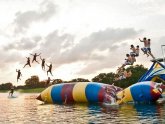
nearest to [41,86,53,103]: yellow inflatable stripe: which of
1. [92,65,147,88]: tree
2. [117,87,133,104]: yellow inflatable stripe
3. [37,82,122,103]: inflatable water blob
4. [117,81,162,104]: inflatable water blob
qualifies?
[37,82,122,103]: inflatable water blob

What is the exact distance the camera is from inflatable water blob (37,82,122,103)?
3972 centimetres

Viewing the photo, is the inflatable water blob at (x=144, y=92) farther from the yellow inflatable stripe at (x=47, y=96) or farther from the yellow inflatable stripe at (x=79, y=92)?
the yellow inflatable stripe at (x=47, y=96)

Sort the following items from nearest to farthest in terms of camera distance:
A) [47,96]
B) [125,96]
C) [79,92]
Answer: [125,96], [79,92], [47,96]

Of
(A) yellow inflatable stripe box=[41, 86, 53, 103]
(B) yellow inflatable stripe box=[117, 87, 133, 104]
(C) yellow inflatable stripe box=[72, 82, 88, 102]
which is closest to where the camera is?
→ (B) yellow inflatable stripe box=[117, 87, 133, 104]

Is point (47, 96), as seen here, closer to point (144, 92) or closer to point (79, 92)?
point (79, 92)

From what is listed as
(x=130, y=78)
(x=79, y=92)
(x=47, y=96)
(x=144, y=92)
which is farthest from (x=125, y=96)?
(x=130, y=78)

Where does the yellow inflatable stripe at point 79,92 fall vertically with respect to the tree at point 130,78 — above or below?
below

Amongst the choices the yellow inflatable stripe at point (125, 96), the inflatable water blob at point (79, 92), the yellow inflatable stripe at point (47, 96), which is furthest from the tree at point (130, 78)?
the yellow inflatable stripe at point (125, 96)

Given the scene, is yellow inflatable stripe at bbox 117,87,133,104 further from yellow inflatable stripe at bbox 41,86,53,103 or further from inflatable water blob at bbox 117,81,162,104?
yellow inflatable stripe at bbox 41,86,53,103

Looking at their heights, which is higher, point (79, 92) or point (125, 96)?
point (79, 92)

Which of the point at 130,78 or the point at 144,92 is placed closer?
the point at 144,92

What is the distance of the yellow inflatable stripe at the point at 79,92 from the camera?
40.6 metres

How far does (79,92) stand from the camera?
40750 mm

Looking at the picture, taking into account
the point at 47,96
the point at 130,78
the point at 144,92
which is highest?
the point at 130,78
